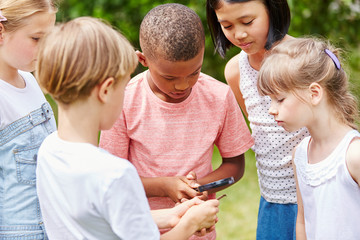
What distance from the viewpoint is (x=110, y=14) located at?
6.75 metres

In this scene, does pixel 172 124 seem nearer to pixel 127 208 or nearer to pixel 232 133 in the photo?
pixel 232 133

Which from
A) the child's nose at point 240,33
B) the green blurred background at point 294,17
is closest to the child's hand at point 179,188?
the child's nose at point 240,33

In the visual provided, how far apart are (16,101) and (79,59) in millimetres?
686

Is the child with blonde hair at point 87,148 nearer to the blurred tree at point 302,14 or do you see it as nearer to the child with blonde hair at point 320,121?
the child with blonde hair at point 320,121

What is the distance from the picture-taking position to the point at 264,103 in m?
2.78

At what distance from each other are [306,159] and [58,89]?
3.89ft

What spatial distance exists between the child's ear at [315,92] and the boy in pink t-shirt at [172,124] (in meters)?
0.43

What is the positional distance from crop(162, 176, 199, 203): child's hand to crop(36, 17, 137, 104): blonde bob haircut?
27.6 inches

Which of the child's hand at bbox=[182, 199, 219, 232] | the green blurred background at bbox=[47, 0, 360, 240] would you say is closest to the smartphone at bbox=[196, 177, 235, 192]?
the child's hand at bbox=[182, 199, 219, 232]

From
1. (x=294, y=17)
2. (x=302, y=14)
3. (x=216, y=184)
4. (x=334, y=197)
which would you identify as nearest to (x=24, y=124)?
(x=216, y=184)

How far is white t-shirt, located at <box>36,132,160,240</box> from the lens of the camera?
5.77 feet

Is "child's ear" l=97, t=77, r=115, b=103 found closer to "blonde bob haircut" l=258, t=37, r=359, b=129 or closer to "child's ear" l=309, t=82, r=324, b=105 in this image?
"blonde bob haircut" l=258, t=37, r=359, b=129

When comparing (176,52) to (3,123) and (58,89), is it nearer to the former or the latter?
(58,89)

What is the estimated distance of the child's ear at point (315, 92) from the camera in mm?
2281
